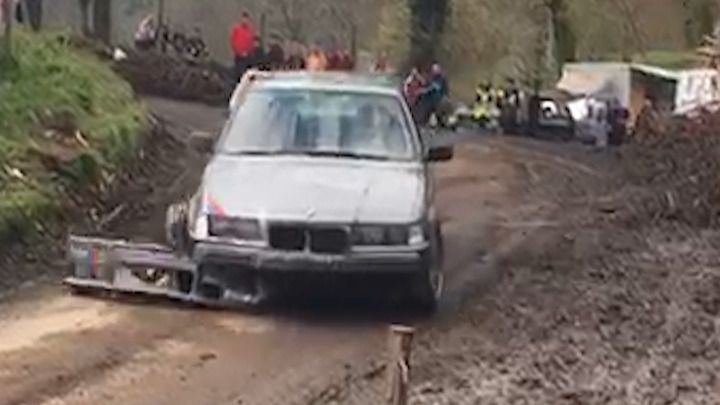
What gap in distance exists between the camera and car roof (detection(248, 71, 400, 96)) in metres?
14.1

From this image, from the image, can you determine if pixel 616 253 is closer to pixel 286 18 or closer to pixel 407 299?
pixel 407 299

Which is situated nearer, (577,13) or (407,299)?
(407,299)

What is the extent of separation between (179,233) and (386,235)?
2080mm

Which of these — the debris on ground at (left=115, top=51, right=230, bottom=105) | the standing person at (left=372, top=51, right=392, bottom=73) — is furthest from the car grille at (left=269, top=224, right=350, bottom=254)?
the standing person at (left=372, top=51, right=392, bottom=73)

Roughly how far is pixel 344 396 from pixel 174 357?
4.76 ft

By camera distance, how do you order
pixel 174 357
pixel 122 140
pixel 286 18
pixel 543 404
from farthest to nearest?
pixel 286 18, pixel 122 140, pixel 174 357, pixel 543 404

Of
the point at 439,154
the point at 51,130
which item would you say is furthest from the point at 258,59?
the point at 439,154

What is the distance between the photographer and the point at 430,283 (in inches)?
490

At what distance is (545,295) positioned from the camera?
13.4 m

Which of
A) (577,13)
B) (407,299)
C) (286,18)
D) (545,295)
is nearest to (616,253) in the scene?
(545,295)

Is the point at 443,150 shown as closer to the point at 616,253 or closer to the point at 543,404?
the point at 616,253

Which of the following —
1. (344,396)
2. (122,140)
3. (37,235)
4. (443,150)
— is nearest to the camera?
(344,396)

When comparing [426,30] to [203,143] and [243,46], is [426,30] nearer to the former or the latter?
[243,46]

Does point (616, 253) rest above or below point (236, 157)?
below
